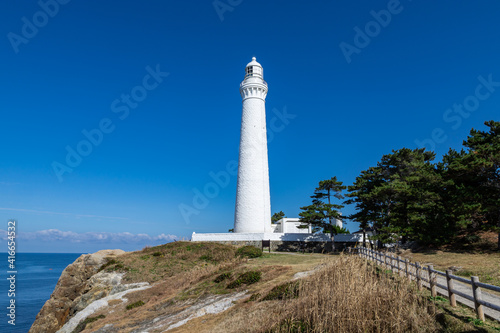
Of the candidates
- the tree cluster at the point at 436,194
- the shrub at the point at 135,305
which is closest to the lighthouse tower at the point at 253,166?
the tree cluster at the point at 436,194

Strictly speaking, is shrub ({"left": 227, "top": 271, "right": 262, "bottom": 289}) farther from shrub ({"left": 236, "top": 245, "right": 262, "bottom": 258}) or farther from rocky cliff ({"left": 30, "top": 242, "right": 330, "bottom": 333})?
shrub ({"left": 236, "top": 245, "right": 262, "bottom": 258})

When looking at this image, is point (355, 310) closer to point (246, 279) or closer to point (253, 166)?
point (246, 279)

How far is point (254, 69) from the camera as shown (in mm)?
42844

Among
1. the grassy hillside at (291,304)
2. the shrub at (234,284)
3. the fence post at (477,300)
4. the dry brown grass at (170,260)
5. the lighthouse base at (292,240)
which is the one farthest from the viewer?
the lighthouse base at (292,240)

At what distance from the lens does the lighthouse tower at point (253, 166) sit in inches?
1556

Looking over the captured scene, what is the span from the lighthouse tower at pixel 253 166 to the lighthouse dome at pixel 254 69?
2.12 feet

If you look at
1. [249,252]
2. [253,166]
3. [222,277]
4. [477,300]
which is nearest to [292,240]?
[249,252]

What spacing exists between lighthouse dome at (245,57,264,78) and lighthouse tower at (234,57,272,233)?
0.65 m

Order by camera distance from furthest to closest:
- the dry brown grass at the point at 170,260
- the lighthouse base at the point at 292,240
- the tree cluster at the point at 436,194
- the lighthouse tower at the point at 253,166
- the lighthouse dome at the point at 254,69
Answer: the lighthouse dome at the point at 254,69, the lighthouse tower at the point at 253,166, the lighthouse base at the point at 292,240, the dry brown grass at the point at 170,260, the tree cluster at the point at 436,194

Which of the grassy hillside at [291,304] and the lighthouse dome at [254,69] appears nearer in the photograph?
the grassy hillside at [291,304]

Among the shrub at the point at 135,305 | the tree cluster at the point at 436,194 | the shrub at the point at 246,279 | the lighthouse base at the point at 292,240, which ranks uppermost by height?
the tree cluster at the point at 436,194

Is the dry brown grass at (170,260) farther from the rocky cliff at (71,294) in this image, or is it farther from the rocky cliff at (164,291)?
the rocky cliff at (71,294)

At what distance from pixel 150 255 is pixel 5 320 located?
66.2 feet

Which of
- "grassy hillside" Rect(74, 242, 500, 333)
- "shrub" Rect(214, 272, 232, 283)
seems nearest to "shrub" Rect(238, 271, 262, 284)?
"grassy hillside" Rect(74, 242, 500, 333)
